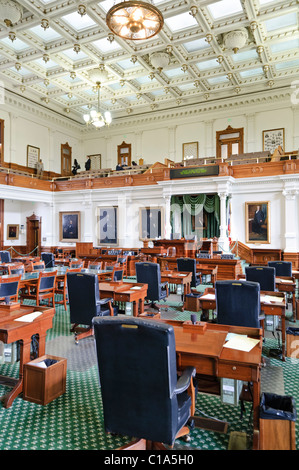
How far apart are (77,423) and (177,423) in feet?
4.14

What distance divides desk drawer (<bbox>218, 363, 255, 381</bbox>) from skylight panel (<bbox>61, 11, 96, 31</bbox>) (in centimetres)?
1251

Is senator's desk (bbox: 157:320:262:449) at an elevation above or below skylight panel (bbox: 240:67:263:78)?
below

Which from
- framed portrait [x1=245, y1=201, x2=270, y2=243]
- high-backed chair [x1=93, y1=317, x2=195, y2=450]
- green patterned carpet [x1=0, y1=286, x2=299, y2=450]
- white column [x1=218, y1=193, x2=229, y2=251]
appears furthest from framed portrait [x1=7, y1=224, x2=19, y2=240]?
high-backed chair [x1=93, y1=317, x2=195, y2=450]

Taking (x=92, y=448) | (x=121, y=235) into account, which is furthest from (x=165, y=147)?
(x=92, y=448)

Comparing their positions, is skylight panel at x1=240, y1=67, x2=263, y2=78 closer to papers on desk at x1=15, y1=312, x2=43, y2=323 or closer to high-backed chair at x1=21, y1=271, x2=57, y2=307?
high-backed chair at x1=21, y1=271, x2=57, y2=307

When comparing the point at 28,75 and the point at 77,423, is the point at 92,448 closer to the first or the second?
the point at 77,423

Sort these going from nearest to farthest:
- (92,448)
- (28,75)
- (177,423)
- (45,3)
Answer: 1. (177,423)
2. (92,448)
3. (45,3)
4. (28,75)

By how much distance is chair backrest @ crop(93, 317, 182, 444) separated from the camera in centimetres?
172

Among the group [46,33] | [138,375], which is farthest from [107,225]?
[138,375]

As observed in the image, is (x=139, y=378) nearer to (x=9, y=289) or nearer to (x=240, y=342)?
(x=240, y=342)

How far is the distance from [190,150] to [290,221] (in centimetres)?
764

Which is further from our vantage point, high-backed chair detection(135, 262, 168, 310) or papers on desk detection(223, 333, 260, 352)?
high-backed chair detection(135, 262, 168, 310)

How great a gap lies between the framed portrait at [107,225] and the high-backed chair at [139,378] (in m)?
14.3

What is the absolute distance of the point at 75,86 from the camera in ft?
53.2
